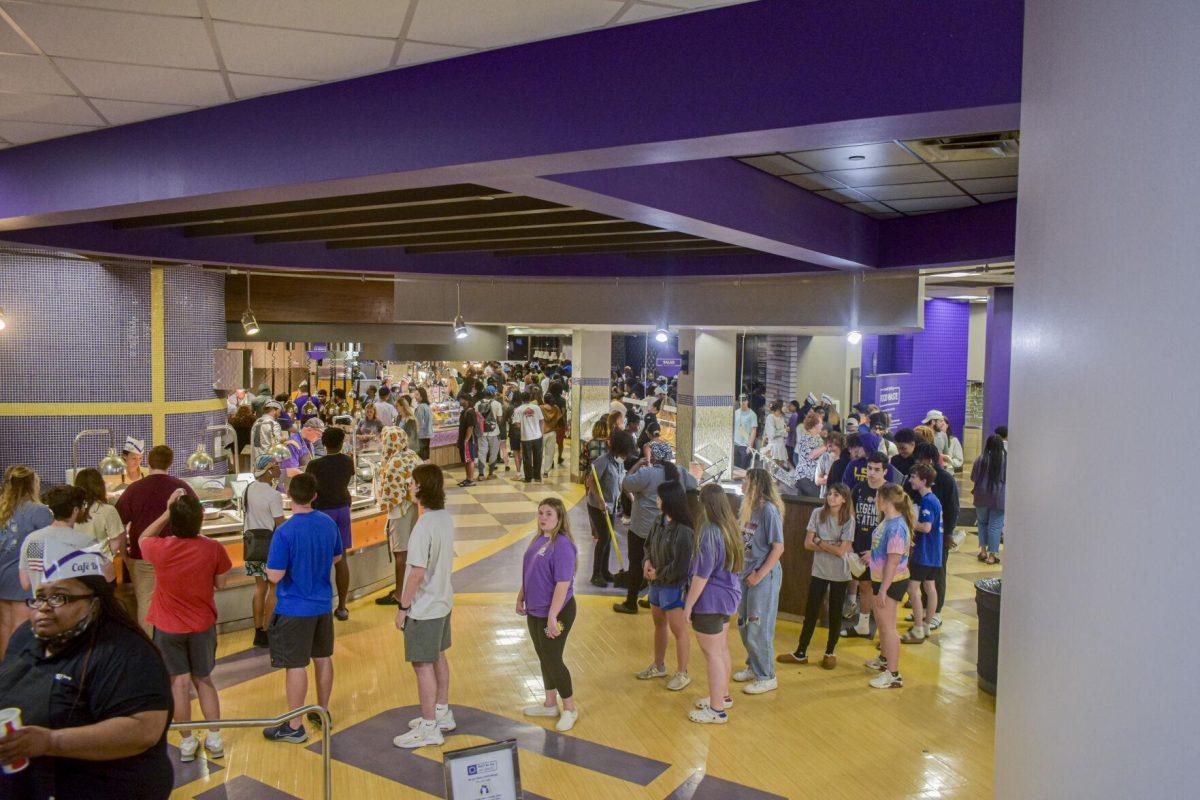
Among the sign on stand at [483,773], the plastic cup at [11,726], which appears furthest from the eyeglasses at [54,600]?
the sign on stand at [483,773]

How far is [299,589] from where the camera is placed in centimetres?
513

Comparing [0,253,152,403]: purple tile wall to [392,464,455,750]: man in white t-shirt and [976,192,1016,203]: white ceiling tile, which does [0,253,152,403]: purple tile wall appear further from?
[976,192,1016,203]: white ceiling tile

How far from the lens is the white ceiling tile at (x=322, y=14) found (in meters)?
3.29

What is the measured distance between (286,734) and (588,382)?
440 inches

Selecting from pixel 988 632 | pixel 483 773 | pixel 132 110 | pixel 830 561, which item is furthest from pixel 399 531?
pixel 988 632

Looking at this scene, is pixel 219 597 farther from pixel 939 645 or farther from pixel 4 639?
pixel 939 645

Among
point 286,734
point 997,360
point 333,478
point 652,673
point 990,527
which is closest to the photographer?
point 286,734

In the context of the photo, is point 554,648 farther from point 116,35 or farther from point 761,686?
point 116,35

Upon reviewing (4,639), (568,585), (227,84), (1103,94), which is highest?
(227,84)

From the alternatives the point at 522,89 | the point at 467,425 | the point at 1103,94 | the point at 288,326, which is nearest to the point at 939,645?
the point at 522,89

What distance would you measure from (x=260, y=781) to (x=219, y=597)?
2.67m

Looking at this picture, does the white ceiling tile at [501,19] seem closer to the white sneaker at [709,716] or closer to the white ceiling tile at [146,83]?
the white ceiling tile at [146,83]

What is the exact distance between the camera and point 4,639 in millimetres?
5676

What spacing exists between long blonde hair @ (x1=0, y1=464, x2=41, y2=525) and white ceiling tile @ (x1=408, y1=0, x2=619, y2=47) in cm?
394
